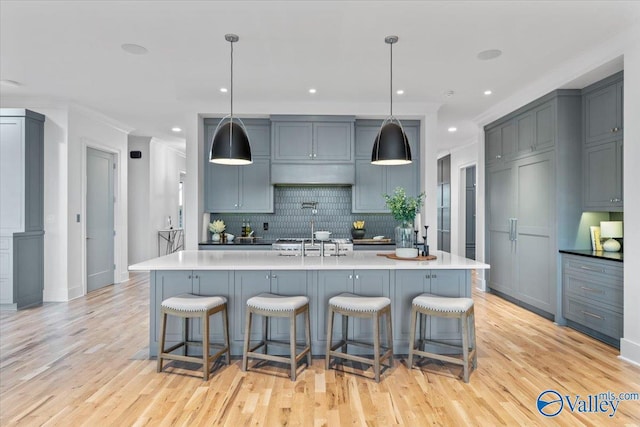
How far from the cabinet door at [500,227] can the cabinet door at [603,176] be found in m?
1.20

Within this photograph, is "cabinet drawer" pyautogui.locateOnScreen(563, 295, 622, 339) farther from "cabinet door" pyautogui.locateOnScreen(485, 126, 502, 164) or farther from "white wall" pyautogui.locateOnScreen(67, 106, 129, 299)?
"white wall" pyautogui.locateOnScreen(67, 106, 129, 299)

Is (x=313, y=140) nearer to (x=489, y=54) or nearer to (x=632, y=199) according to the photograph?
(x=489, y=54)

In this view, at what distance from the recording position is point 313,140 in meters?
5.65

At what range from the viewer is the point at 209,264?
10.4 ft

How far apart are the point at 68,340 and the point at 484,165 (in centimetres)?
594

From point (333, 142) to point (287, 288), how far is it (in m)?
2.85

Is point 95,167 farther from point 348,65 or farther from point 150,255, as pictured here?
point 348,65

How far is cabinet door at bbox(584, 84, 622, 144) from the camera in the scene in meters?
3.88

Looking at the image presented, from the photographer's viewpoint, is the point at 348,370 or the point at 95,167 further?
the point at 95,167

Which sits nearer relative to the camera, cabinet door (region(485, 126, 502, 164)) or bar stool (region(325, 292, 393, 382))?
bar stool (region(325, 292, 393, 382))

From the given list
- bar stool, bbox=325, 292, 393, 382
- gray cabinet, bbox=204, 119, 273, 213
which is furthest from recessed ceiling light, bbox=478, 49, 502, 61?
gray cabinet, bbox=204, 119, 273, 213

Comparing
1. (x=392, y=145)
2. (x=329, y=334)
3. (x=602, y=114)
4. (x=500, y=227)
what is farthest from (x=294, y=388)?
(x=500, y=227)

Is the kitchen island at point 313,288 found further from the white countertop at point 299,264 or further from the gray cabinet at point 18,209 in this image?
the gray cabinet at point 18,209

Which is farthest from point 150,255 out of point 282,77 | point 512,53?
point 512,53
